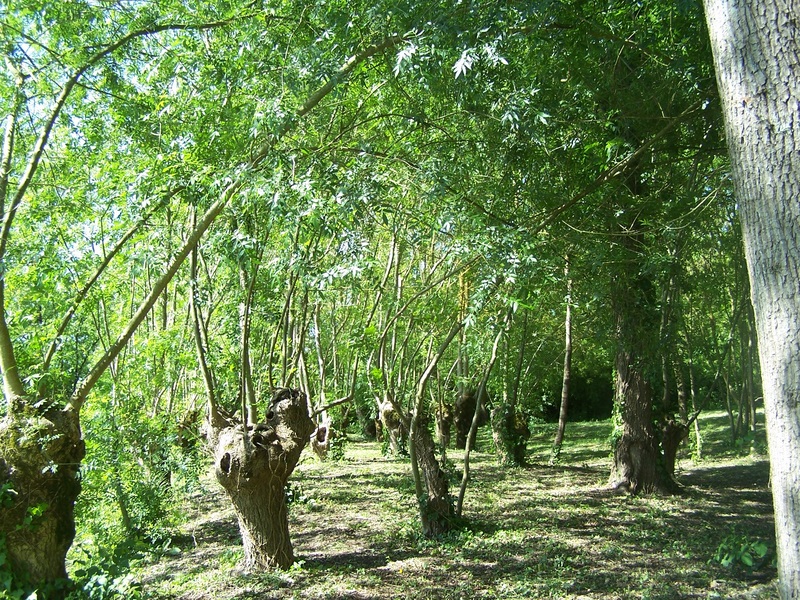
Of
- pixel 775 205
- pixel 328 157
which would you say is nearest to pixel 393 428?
pixel 328 157

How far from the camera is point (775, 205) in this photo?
8.39 feet

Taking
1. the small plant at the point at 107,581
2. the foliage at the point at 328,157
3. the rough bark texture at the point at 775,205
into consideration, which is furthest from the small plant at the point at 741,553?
the small plant at the point at 107,581

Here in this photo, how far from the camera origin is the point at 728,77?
2715 mm

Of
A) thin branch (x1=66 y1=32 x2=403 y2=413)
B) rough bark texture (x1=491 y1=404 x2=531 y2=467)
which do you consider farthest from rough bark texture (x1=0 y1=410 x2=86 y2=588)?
rough bark texture (x1=491 y1=404 x2=531 y2=467)

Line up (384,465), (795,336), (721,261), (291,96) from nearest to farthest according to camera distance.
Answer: (795,336) < (291,96) < (721,261) < (384,465)

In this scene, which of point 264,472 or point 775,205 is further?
point 264,472

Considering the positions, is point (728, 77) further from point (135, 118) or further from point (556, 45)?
point (135, 118)

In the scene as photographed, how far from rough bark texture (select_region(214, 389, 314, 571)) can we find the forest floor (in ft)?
0.85

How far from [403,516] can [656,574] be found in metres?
3.73

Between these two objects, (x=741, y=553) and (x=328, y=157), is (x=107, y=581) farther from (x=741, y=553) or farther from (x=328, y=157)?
(x=741, y=553)

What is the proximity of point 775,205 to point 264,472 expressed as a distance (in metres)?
5.26

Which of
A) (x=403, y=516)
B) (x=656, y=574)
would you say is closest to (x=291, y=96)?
(x=656, y=574)

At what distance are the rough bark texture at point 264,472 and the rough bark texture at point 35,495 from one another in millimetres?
1515

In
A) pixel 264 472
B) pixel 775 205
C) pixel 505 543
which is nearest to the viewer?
pixel 775 205
